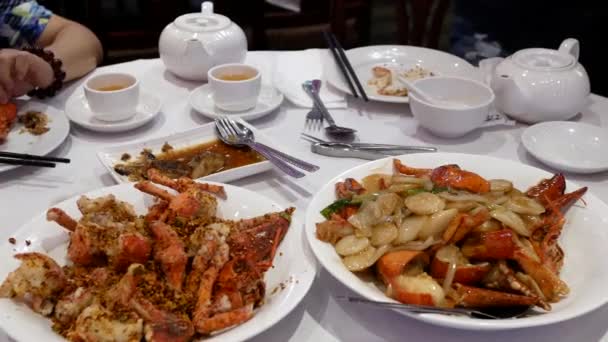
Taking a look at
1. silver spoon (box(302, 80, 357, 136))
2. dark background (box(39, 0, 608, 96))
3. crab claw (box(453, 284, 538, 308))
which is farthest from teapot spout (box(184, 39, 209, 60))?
dark background (box(39, 0, 608, 96))

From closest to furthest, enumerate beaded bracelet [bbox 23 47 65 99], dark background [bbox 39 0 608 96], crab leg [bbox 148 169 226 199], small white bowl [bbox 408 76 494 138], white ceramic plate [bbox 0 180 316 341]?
white ceramic plate [bbox 0 180 316 341], crab leg [bbox 148 169 226 199], small white bowl [bbox 408 76 494 138], beaded bracelet [bbox 23 47 65 99], dark background [bbox 39 0 608 96]

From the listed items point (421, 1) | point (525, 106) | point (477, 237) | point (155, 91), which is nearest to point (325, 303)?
point (477, 237)

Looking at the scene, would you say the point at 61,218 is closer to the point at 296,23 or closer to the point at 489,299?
the point at 489,299

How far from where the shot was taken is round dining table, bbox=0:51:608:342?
1072mm

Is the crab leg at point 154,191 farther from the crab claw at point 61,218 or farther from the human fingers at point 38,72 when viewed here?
the human fingers at point 38,72

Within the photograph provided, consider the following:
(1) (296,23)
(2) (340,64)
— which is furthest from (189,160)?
(1) (296,23)

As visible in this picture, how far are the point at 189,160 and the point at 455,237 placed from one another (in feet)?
2.57

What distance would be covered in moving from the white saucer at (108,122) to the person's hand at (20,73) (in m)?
0.12

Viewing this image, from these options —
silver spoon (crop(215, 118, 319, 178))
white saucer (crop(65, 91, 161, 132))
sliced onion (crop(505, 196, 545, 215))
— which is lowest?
white saucer (crop(65, 91, 161, 132))

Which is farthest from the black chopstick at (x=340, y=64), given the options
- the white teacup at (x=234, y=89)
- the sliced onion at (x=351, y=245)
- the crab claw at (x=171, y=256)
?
the crab claw at (x=171, y=256)

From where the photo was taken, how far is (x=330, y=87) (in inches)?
83.3

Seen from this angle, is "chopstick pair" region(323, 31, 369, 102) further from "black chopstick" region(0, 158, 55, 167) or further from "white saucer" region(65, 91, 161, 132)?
"black chopstick" region(0, 158, 55, 167)

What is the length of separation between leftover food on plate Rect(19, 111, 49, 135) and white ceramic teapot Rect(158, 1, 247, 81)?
54 cm

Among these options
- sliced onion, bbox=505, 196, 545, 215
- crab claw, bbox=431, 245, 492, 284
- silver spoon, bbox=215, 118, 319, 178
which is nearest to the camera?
crab claw, bbox=431, 245, 492, 284
